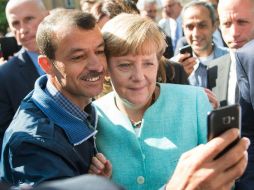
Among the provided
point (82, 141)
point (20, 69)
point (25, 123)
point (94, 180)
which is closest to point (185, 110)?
point (82, 141)

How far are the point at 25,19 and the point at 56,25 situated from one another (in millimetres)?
1950

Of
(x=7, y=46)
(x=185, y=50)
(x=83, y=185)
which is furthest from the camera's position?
(x=7, y=46)

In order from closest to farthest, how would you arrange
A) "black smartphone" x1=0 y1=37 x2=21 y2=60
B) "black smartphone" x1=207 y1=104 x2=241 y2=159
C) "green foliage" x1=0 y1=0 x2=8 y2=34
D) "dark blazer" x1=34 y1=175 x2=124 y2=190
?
"dark blazer" x1=34 y1=175 x2=124 y2=190 → "black smartphone" x1=207 y1=104 x2=241 y2=159 → "black smartphone" x1=0 y1=37 x2=21 y2=60 → "green foliage" x1=0 y1=0 x2=8 y2=34

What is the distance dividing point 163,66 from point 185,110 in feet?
3.30

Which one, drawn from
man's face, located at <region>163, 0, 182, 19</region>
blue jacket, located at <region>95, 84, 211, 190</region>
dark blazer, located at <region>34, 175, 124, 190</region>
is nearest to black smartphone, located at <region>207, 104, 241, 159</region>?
dark blazer, located at <region>34, 175, 124, 190</region>

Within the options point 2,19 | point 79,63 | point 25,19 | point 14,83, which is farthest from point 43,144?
point 2,19

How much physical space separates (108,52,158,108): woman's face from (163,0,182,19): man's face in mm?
6314

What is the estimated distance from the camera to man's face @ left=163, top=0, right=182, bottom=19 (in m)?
8.12

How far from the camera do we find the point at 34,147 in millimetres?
1556

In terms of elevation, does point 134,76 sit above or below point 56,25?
below

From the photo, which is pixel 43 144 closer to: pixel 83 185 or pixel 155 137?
pixel 155 137

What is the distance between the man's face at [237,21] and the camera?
3.00 metres

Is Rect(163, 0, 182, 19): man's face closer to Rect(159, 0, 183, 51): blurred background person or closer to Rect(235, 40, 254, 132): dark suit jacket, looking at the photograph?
Rect(159, 0, 183, 51): blurred background person

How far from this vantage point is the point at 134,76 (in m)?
1.92
